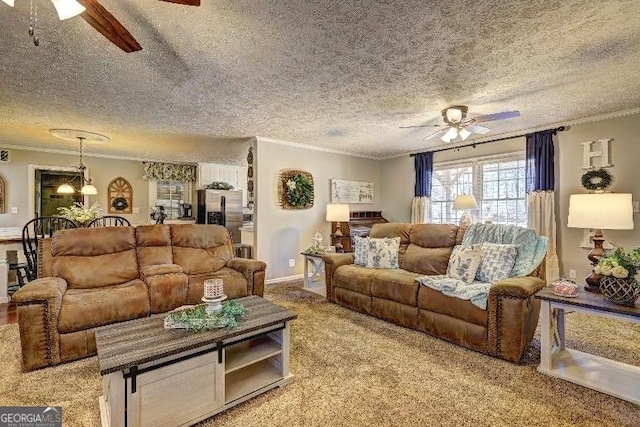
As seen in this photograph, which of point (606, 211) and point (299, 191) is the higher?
point (299, 191)

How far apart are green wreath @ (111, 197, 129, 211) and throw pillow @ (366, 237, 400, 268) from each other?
5746 millimetres

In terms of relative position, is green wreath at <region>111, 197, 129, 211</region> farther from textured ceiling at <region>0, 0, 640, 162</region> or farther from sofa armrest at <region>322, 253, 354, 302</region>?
sofa armrest at <region>322, 253, 354, 302</region>

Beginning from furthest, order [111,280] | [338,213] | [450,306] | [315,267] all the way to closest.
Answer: [338,213]
[315,267]
[111,280]
[450,306]

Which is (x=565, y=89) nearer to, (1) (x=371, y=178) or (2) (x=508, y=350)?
(2) (x=508, y=350)

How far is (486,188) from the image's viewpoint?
17.3 feet

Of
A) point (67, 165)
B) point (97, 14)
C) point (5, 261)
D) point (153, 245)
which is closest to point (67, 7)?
point (97, 14)

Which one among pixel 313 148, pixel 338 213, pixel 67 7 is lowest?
pixel 338 213

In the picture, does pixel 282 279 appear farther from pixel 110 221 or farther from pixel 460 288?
pixel 110 221

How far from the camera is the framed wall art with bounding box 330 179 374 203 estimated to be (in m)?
6.14

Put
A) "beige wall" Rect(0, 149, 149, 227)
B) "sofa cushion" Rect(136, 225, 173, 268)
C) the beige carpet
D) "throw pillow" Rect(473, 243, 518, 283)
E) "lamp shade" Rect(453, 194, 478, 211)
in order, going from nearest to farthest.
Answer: the beige carpet < "throw pillow" Rect(473, 243, 518, 283) < "sofa cushion" Rect(136, 225, 173, 268) < "lamp shade" Rect(453, 194, 478, 211) < "beige wall" Rect(0, 149, 149, 227)

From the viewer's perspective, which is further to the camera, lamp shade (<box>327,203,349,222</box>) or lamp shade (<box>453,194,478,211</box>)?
lamp shade (<box>327,203,349,222</box>)

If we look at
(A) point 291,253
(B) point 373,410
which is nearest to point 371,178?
(A) point 291,253

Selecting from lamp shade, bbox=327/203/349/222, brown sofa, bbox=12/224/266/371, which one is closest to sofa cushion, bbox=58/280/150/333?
brown sofa, bbox=12/224/266/371

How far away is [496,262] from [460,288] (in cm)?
49
